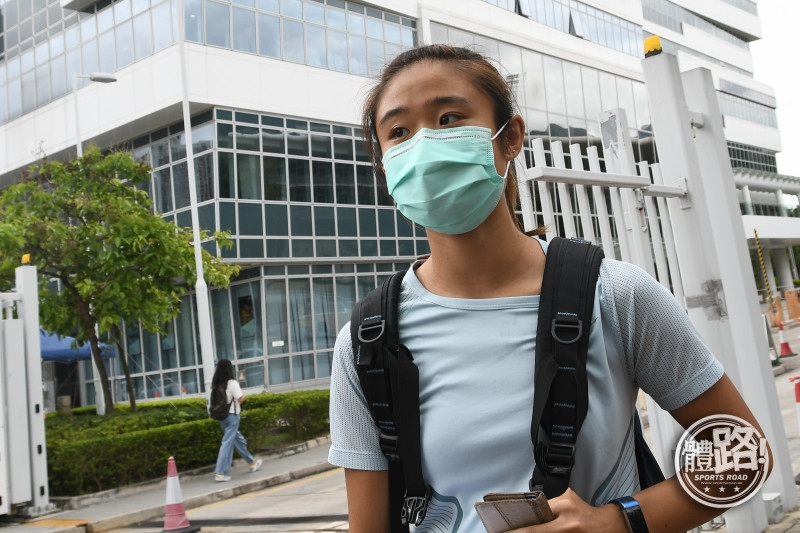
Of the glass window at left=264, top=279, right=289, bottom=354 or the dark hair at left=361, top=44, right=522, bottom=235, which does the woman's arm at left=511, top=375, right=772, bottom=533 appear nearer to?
the dark hair at left=361, top=44, right=522, bottom=235

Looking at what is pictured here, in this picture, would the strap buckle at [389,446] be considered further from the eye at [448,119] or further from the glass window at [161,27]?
the glass window at [161,27]

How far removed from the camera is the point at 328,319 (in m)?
25.0

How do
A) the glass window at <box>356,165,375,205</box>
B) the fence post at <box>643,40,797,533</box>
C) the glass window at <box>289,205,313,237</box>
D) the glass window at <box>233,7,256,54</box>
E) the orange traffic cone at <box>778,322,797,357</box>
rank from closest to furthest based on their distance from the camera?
the fence post at <box>643,40,797,533</box>, the orange traffic cone at <box>778,322,797,357</box>, the glass window at <box>233,7,256,54</box>, the glass window at <box>289,205,313,237</box>, the glass window at <box>356,165,375,205</box>

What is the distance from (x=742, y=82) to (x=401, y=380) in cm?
6004

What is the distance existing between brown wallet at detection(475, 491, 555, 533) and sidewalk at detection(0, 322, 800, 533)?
23.4 ft

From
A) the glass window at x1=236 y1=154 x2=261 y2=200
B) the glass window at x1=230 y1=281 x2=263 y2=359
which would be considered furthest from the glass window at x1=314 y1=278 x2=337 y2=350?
the glass window at x1=236 y1=154 x2=261 y2=200

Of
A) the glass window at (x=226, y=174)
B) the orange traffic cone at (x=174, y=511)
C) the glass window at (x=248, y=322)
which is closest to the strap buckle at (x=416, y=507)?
the orange traffic cone at (x=174, y=511)

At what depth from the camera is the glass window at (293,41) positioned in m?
24.2

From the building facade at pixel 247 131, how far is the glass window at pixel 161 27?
56mm

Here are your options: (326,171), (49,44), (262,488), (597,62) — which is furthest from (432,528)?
(597,62)

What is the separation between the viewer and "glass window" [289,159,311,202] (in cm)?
2409

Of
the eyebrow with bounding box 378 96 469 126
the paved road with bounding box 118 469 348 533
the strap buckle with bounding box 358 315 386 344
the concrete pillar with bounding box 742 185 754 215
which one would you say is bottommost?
the paved road with bounding box 118 469 348 533

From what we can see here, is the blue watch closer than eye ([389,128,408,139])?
Yes

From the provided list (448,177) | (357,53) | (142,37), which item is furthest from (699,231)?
(357,53)
